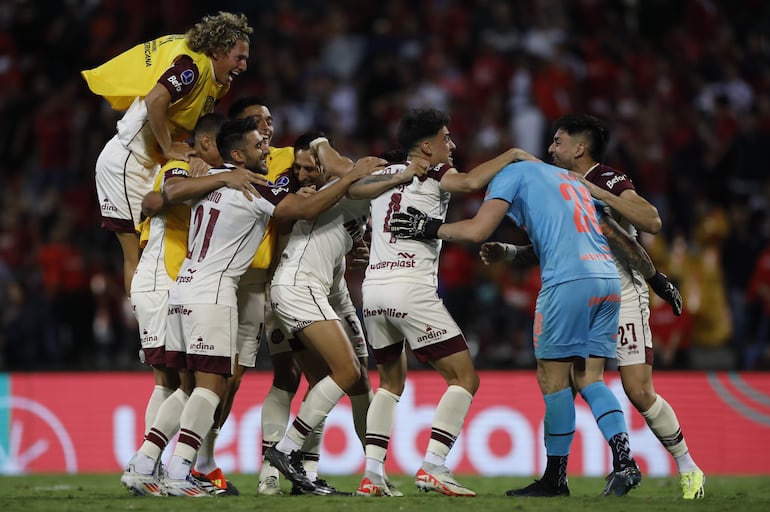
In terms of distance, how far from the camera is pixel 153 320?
8.92m

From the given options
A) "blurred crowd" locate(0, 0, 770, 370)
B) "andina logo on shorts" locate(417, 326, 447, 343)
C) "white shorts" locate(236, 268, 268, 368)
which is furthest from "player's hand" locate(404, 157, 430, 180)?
"blurred crowd" locate(0, 0, 770, 370)

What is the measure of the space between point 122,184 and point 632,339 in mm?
4176

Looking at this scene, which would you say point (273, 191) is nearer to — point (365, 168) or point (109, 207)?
point (365, 168)

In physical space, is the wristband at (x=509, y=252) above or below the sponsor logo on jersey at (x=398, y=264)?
above

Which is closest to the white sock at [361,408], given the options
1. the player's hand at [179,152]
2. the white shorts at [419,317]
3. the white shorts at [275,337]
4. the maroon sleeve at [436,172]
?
the white shorts at [275,337]

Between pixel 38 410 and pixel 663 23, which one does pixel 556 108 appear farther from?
pixel 38 410

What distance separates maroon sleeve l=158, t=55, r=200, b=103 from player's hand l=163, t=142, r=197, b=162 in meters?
0.35

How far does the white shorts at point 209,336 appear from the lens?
8.24m

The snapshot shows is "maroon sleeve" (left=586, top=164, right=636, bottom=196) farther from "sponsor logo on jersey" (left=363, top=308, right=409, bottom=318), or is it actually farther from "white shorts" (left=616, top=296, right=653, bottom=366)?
"sponsor logo on jersey" (left=363, top=308, right=409, bottom=318)

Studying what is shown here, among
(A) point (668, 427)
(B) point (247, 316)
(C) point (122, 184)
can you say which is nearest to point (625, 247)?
(A) point (668, 427)

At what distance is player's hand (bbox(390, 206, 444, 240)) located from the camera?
8.23 meters

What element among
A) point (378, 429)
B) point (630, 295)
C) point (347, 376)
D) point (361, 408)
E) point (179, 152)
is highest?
point (179, 152)

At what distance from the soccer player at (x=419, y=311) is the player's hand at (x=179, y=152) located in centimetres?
152

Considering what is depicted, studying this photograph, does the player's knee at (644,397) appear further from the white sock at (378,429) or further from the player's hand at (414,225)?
the player's hand at (414,225)
